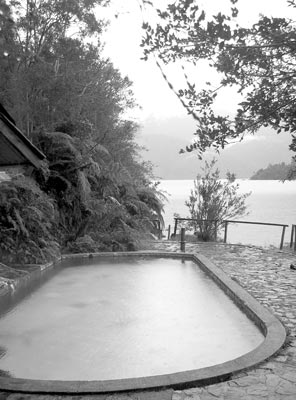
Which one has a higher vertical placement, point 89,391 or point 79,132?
point 79,132

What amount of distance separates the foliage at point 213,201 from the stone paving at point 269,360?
3.46m

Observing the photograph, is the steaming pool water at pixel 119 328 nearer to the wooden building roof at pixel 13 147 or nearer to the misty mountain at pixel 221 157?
the wooden building roof at pixel 13 147

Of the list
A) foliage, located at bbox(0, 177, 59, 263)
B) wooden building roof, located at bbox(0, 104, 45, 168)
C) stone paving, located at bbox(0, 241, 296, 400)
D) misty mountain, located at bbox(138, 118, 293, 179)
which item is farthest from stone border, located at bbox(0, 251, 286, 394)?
misty mountain, located at bbox(138, 118, 293, 179)

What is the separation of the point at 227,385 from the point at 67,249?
23.4 feet

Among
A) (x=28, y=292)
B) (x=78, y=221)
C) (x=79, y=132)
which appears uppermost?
(x=79, y=132)

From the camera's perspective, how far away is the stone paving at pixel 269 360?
3.27 meters

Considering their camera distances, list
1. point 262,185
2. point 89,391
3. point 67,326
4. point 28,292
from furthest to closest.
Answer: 1. point 262,185
2. point 28,292
3. point 67,326
4. point 89,391

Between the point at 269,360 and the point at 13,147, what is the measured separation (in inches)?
117

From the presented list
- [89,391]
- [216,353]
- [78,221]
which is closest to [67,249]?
[78,221]

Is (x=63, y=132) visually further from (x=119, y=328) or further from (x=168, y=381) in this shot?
(x=168, y=381)

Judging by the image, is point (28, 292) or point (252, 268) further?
point (252, 268)

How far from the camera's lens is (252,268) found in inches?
339

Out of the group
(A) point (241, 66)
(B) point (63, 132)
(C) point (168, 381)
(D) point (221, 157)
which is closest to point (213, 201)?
(B) point (63, 132)

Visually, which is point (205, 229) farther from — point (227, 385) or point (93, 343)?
point (227, 385)
